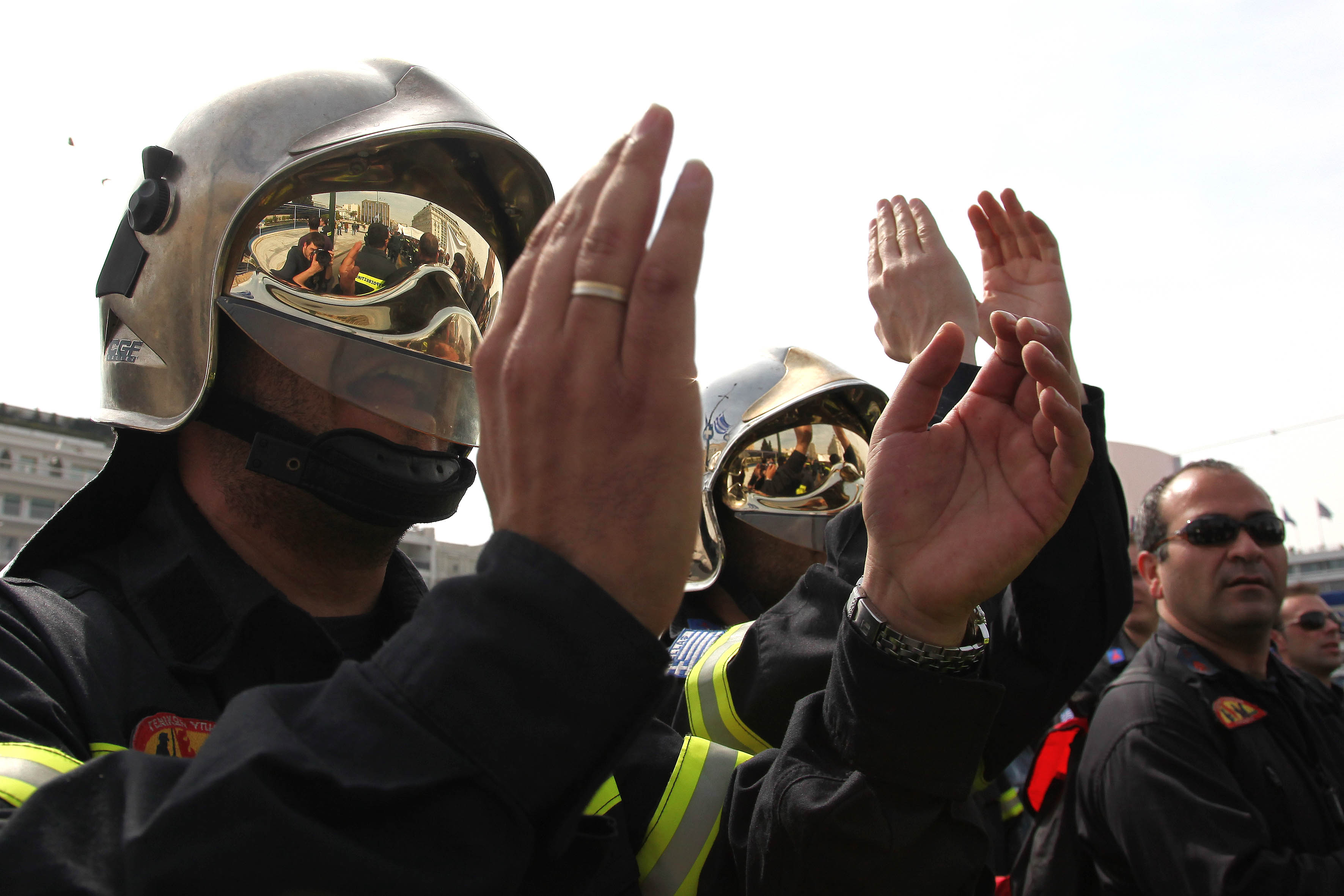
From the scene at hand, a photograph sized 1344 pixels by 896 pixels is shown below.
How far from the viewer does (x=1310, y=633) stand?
598 cm

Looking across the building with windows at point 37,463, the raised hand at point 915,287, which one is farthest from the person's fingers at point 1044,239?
the building with windows at point 37,463

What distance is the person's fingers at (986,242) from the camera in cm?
255

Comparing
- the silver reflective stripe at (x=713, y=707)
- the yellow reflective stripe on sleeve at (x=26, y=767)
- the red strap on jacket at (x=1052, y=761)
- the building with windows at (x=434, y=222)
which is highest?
the building with windows at (x=434, y=222)

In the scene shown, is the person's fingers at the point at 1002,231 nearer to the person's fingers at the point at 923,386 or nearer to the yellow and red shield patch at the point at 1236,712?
the person's fingers at the point at 923,386

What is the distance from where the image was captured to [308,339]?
5.94 feet

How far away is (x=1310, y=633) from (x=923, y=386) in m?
5.62

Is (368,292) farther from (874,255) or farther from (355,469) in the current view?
(874,255)

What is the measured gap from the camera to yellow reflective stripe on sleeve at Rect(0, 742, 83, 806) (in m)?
1.01

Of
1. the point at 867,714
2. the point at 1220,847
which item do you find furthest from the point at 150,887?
the point at 1220,847

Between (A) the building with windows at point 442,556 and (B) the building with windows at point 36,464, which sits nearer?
(B) the building with windows at point 36,464

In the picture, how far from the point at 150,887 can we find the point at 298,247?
135 cm

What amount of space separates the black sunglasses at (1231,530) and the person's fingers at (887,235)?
2.10m

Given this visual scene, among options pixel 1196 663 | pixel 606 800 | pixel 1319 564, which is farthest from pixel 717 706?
pixel 1319 564

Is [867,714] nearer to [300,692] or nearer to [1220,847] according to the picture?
[300,692]
